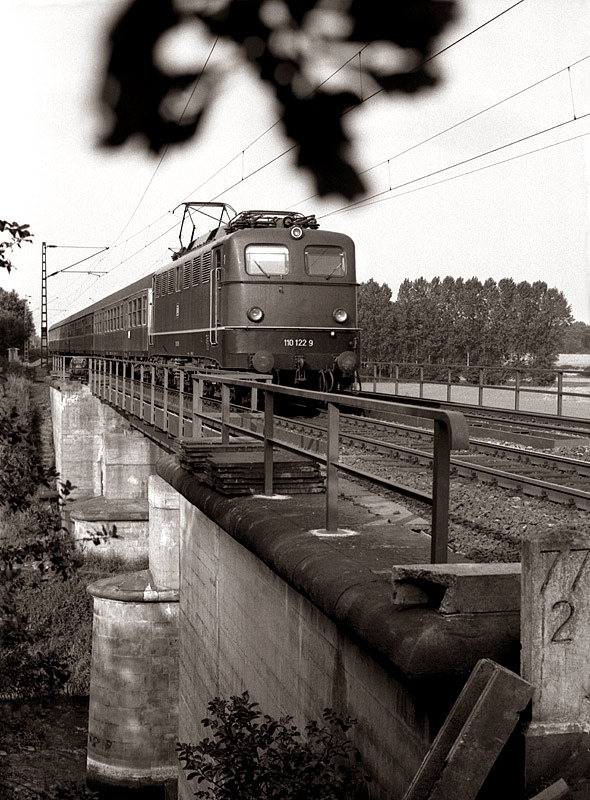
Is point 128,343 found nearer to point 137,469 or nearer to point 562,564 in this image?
point 137,469

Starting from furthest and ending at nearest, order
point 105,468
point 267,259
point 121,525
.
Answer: point 105,468 → point 121,525 → point 267,259

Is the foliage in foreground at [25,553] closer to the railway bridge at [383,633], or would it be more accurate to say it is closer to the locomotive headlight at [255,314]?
the railway bridge at [383,633]

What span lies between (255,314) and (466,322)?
6301 cm

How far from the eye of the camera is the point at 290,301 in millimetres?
19016

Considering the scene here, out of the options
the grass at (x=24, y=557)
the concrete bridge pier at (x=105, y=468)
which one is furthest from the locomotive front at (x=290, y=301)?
the grass at (x=24, y=557)

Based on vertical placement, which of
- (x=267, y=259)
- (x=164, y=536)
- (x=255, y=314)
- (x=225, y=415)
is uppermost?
(x=267, y=259)

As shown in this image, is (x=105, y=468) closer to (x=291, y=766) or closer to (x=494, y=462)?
(x=494, y=462)

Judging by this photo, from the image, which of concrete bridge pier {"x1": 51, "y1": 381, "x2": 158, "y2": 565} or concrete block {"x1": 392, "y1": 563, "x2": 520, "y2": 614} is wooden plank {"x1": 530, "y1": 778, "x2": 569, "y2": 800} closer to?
concrete block {"x1": 392, "y1": 563, "x2": 520, "y2": 614}

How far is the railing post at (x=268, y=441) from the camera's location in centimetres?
690

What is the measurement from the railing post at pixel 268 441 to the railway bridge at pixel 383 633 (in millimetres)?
23

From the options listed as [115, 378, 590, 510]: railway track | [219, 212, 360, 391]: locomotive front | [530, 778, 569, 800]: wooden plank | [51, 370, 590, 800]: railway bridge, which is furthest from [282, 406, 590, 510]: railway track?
[219, 212, 360, 391]: locomotive front

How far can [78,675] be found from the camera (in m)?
23.2

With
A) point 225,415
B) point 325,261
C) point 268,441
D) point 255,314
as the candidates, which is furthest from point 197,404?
point 325,261

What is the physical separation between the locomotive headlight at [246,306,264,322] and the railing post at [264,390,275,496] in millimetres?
11554
